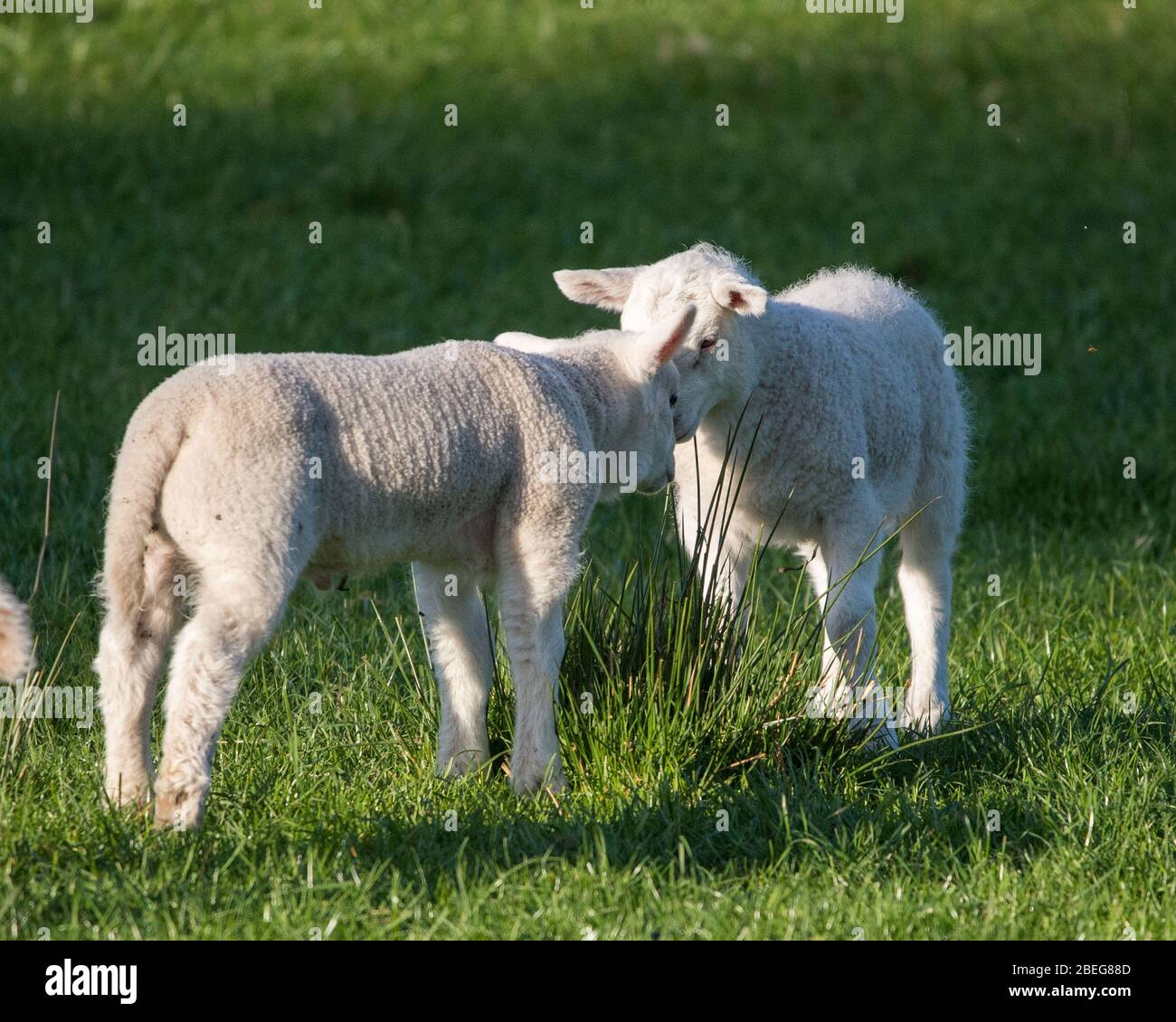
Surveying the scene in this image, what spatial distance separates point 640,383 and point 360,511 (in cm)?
Answer: 109

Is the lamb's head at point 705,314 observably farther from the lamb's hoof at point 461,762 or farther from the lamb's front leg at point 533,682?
the lamb's hoof at point 461,762

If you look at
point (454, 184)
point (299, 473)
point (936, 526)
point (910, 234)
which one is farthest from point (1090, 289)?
point (299, 473)

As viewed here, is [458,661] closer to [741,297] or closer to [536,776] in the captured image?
[536,776]

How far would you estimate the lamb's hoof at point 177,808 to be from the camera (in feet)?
12.6

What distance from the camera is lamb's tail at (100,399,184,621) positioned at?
386 cm

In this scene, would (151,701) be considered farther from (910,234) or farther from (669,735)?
(910,234)

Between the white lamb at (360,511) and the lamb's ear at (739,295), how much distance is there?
1.78 feet

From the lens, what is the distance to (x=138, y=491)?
3.86 metres

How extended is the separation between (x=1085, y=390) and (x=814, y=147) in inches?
165

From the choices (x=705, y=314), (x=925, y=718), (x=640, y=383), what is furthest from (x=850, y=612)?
(x=640, y=383)

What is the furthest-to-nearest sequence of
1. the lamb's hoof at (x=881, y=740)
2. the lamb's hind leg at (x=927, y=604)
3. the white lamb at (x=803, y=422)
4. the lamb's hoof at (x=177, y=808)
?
the lamb's hind leg at (x=927, y=604), the white lamb at (x=803, y=422), the lamb's hoof at (x=881, y=740), the lamb's hoof at (x=177, y=808)

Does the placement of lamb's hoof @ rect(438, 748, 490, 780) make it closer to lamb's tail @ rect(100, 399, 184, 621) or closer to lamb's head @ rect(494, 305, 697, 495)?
lamb's head @ rect(494, 305, 697, 495)

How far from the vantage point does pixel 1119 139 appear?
1380 centimetres

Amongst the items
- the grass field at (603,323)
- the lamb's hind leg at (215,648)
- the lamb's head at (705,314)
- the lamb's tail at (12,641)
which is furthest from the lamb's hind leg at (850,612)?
the lamb's tail at (12,641)
